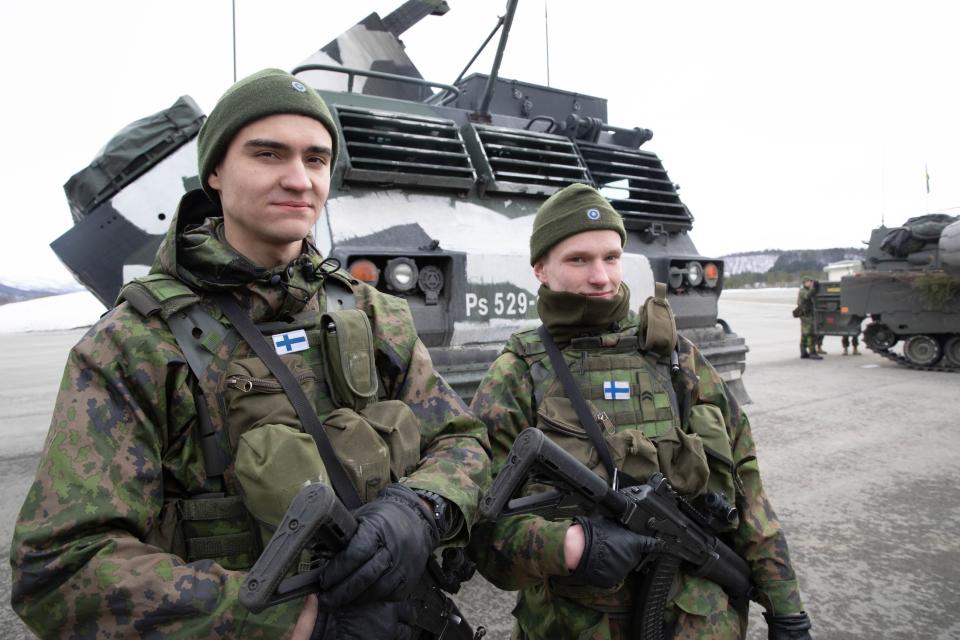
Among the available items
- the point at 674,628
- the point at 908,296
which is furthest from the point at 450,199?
the point at 908,296

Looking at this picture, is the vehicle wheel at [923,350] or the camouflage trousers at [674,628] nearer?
the camouflage trousers at [674,628]

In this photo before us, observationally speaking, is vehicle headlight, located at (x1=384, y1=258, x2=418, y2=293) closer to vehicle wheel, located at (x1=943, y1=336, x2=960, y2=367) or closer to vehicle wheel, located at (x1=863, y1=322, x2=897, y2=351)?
vehicle wheel, located at (x1=943, y1=336, x2=960, y2=367)

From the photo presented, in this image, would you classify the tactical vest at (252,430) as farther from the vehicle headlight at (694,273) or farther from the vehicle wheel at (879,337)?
the vehicle wheel at (879,337)

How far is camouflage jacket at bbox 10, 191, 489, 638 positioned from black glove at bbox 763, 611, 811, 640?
3.13ft

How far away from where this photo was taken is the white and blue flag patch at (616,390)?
1.83 meters

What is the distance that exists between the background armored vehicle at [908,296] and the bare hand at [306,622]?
1123cm

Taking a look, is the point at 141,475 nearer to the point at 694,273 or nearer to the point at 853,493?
the point at 694,273

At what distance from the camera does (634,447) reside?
1717 mm

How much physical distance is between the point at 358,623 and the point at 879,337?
41.5 ft

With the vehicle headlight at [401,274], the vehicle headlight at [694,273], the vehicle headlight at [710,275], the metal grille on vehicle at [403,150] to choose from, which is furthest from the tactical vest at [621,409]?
the vehicle headlight at [710,275]

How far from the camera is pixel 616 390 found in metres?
1.83

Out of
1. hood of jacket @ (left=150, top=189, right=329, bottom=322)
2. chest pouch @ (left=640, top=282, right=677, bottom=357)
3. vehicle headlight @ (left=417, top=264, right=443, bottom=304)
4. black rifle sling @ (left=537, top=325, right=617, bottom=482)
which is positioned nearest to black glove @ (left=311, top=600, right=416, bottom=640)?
hood of jacket @ (left=150, top=189, right=329, bottom=322)

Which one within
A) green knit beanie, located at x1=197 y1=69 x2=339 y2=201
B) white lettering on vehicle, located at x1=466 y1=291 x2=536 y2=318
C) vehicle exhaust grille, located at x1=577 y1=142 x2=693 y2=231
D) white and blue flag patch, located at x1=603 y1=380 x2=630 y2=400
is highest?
vehicle exhaust grille, located at x1=577 y1=142 x2=693 y2=231

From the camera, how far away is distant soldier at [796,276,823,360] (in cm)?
1204
